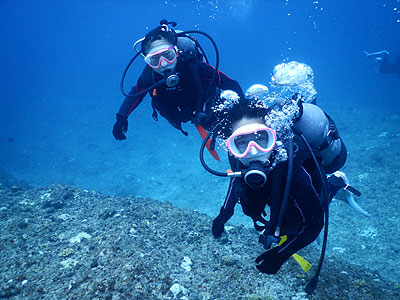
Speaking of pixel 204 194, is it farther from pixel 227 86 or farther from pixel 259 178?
pixel 259 178

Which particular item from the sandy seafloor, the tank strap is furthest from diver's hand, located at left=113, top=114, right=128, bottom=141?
the tank strap

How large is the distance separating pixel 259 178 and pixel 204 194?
34.3ft

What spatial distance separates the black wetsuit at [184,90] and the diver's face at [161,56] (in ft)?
0.72

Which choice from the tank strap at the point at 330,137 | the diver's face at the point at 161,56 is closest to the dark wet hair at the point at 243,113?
the tank strap at the point at 330,137

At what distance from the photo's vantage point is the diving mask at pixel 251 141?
7.60 ft

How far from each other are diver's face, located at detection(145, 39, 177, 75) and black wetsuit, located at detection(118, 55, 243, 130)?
0.22 metres

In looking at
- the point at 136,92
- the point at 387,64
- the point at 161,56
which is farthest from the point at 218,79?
the point at 387,64

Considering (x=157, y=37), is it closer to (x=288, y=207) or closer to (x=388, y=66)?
(x=288, y=207)

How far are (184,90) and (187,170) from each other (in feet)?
38.7

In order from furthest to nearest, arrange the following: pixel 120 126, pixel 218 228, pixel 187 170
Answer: pixel 187 170
pixel 120 126
pixel 218 228

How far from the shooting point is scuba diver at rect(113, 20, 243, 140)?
4.21 m

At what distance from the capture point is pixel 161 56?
4.14 m

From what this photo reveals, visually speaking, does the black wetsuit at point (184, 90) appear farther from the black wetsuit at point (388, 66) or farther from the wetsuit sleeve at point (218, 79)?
the black wetsuit at point (388, 66)

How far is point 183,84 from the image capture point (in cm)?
448
